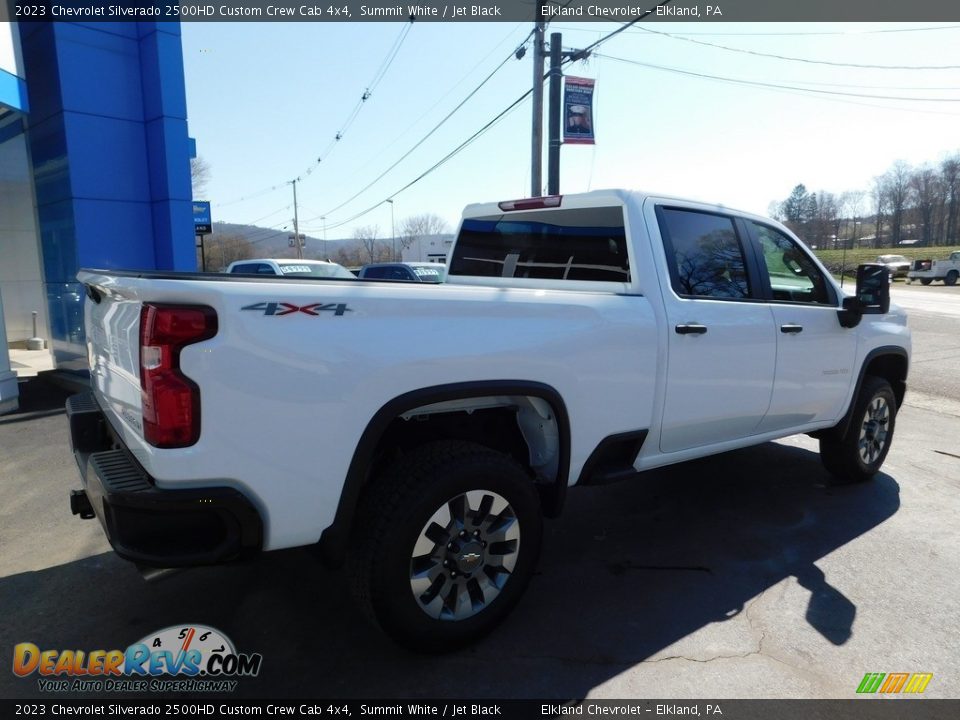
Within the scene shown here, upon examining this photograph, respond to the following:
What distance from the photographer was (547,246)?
405 centimetres

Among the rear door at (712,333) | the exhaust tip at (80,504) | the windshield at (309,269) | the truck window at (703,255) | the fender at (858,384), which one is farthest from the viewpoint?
the windshield at (309,269)

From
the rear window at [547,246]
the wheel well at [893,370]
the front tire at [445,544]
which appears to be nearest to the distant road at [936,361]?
the wheel well at [893,370]

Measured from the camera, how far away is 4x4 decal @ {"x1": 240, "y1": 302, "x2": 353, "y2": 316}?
2102mm

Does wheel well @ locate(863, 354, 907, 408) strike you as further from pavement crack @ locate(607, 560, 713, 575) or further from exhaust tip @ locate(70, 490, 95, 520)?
exhaust tip @ locate(70, 490, 95, 520)

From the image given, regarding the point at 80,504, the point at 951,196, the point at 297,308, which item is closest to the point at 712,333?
the point at 297,308

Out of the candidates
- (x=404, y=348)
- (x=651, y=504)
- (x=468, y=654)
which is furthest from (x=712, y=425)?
(x=404, y=348)

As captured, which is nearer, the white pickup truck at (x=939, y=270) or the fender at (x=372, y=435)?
the fender at (x=372, y=435)

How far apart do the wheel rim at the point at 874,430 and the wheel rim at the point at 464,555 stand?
3.41 m

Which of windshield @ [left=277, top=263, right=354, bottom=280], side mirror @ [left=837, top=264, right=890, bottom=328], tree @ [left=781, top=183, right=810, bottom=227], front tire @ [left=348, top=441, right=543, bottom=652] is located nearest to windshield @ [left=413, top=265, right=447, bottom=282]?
windshield @ [left=277, top=263, right=354, bottom=280]

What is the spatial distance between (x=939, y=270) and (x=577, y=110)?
34061 millimetres

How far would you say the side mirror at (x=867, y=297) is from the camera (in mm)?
4285

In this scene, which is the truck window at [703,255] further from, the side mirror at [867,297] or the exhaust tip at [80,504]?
the exhaust tip at [80,504]

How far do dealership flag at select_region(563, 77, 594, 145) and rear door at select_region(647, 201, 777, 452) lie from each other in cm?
1170

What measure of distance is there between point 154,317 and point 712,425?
2898 mm
